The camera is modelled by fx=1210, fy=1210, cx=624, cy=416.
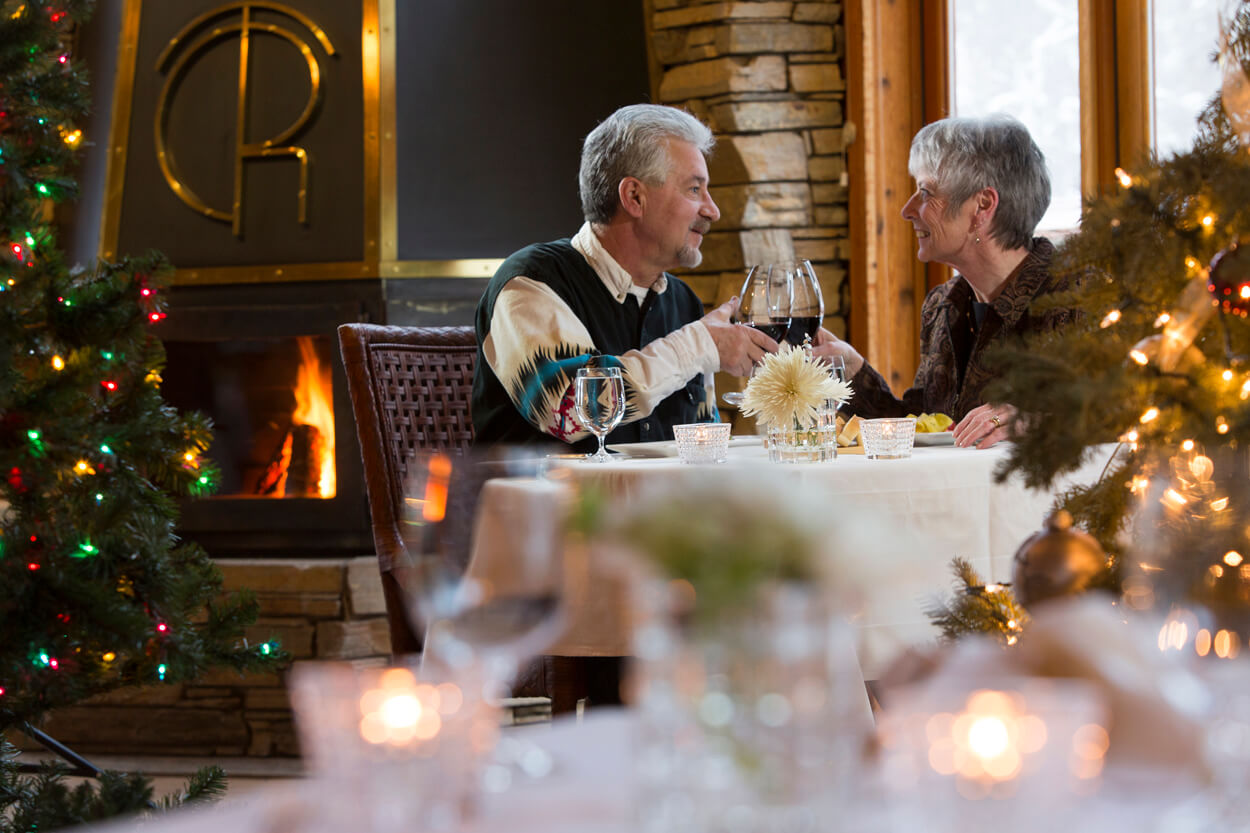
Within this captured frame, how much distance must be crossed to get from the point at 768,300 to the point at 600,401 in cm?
35

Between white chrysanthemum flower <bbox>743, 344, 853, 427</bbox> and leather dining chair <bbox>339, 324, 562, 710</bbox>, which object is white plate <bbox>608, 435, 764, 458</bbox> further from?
leather dining chair <bbox>339, 324, 562, 710</bbox>

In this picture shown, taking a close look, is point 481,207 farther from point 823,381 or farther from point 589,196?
point 823,381

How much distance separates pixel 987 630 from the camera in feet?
3.99

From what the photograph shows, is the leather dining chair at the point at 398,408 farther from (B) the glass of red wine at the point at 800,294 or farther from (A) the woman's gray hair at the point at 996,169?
(A) the woman's gray hair at the point at 996,169

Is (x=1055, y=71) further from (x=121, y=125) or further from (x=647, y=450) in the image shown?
(x=121, y=125)

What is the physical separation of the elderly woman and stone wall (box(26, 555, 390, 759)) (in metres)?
1.62

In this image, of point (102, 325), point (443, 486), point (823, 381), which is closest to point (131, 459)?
point (102, 325)

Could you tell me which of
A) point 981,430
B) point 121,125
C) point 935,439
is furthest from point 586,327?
point 121,125

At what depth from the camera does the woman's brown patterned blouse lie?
249 cm

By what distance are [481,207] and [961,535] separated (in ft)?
7.53

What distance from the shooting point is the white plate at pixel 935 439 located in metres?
2.00

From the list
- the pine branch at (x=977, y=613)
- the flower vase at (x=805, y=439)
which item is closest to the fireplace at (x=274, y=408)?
the flower vase at (x=805, y=439)

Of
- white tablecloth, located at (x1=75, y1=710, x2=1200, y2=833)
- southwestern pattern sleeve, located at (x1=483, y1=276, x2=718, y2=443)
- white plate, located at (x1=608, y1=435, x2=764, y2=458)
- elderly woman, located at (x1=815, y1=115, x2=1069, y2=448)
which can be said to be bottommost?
white tablecloth, located at (x1=75, y1=710, x2=1200, y2=833)

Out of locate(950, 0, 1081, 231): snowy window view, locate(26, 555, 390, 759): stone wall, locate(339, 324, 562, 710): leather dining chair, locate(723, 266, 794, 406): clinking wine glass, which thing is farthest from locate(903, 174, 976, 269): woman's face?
locate(26, 555, 390, 759): stone wall
